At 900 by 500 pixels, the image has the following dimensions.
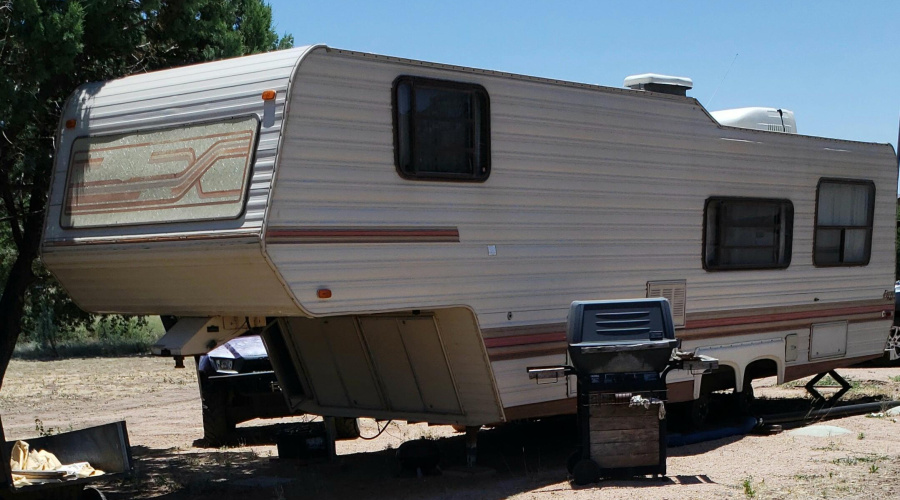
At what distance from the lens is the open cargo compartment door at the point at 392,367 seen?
27.6ft

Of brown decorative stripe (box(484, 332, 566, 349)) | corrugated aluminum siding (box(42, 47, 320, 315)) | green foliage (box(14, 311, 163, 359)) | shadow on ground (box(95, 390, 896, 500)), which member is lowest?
green foliage (box(14, 311, 163, 359))

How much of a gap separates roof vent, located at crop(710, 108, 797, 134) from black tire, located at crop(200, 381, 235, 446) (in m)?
6.13

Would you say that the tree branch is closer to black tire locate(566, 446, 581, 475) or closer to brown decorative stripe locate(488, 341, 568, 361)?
brown decorative stripe locate(488, 341, 568, 361)

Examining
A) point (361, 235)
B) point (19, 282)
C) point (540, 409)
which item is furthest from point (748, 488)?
point (19, 282)

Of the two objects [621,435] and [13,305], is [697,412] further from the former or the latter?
[13,305]

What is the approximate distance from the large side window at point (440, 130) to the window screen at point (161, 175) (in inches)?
47.1

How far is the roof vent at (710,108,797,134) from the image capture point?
11312 mm

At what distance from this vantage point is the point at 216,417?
11.1 m

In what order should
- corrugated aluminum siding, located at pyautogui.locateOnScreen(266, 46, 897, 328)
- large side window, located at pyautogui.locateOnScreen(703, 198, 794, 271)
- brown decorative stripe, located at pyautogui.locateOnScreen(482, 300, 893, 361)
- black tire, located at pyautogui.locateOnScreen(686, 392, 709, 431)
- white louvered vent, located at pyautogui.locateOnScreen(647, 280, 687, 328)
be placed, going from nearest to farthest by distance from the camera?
corrugated aluminum siding, located at pyautogui.locateOnScreen(266, 46, 897, 328)
brown decorative stripe, located at pyautogui.locateOnScreen(482, 300, 893, 361)
white louvered vent, located at pyautogui.locateOnScreen(647, 280, 687, 328)
large side window, located at pyautogui.locateOnScreen(703, 198, 794, 271)
black tire, located at pyautogui.locateOnScreen(686, 392, 709, 431)

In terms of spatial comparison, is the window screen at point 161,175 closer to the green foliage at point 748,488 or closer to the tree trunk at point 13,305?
the tree trunk at point 13,305

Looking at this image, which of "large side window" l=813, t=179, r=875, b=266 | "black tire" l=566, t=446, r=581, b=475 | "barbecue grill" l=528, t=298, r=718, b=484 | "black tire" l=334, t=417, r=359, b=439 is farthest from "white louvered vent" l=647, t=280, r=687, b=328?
"black tire" l=334, t=417, r=359, b=439

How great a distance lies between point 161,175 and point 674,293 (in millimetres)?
4932

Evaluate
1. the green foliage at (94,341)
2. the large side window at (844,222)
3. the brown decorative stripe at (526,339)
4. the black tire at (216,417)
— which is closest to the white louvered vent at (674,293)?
the brown decorative stripe at (526,339)

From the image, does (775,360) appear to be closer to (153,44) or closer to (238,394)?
(238,394)
